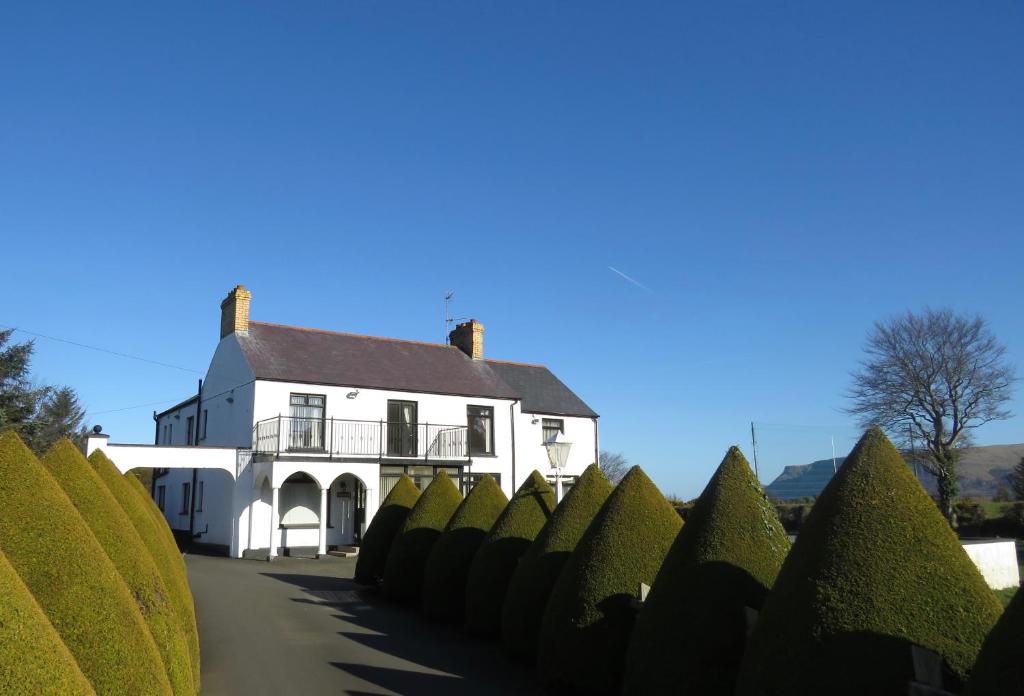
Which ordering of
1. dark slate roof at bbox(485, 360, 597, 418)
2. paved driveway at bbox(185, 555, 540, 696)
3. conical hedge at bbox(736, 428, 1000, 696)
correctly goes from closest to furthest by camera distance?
conical hedge at bbox(736, 428, 1000, 696)
paved driveway at bbox(185, 555, 540, 696)
dark slate roof at bbox(485, 360, 597, 418)

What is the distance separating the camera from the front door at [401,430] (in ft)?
99.2

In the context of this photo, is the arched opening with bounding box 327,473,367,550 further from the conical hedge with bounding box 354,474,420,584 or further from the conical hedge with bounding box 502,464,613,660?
the conical hedge with bounding box 502,464,613,660

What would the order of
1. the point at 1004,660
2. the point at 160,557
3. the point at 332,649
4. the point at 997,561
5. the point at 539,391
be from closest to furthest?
the point at 1004,660, the point at 160,557, the point at 332,649, the point at 997,561, the point at 539,391

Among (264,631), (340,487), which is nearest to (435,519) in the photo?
(264,631)

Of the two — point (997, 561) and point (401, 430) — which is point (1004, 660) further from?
point (401, 430)

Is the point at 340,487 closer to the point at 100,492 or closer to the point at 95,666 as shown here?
the point at 100,492

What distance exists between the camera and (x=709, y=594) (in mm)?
7191

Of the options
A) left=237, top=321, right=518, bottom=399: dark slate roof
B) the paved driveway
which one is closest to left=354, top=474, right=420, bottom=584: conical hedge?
the paved driveway

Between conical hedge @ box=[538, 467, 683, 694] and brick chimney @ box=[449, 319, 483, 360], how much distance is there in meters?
25.9

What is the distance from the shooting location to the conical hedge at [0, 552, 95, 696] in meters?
3.24

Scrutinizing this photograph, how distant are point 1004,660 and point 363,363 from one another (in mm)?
28561

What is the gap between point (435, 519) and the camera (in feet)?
54.8

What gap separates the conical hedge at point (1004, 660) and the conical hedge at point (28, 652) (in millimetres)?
4409

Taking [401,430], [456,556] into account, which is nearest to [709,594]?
[456,556]
